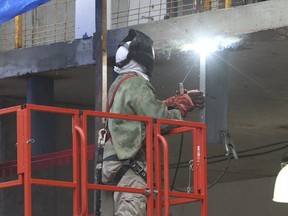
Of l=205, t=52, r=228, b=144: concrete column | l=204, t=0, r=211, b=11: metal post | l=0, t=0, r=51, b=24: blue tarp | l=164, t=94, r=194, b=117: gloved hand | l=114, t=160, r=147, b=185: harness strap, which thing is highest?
l=204, t=0, r=211, b=11: metal post

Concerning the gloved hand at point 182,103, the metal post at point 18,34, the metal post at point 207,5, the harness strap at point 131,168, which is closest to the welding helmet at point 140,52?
the gloved hand at point 182,103

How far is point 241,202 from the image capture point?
54.7 ft

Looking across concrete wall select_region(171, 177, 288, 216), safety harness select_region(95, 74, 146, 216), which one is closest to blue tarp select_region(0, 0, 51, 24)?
safety harness select_region(95, 74, 146, 216)

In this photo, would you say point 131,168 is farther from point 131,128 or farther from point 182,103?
point 182,103

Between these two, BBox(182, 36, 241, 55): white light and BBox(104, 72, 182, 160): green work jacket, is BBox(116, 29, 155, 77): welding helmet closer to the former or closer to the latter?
BBox(104, 72, 182, 160): green work jacket

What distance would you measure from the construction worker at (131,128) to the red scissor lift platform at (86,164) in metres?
0.19

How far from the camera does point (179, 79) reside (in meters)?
10.1

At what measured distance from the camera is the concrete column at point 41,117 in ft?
33.9

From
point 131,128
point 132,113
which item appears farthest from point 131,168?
point 132,113

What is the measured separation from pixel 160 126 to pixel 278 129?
7728 mm

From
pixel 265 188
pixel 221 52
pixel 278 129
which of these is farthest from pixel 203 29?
pixel 265 188

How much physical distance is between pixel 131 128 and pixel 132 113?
170 mm

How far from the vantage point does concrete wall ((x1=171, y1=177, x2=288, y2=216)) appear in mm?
16469

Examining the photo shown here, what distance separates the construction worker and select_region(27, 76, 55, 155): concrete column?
4.02 meters
